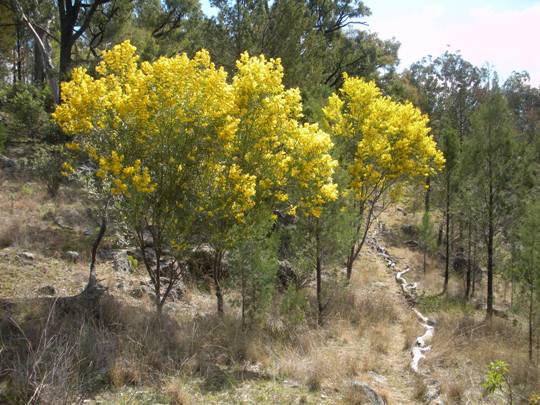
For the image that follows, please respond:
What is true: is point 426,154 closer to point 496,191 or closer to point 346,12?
point 496,191

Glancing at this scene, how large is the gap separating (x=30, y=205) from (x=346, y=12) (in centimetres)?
1983

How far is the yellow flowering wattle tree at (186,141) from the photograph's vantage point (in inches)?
240

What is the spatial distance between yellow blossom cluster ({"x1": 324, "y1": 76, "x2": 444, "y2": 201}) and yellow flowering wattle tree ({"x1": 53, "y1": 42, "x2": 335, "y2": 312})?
16.6 feet

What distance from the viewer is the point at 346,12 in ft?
83.5

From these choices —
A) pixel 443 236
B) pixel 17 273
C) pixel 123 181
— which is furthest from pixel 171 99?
pixel 443 236

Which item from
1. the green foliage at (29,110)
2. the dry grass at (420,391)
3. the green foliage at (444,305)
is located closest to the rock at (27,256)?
the green foliage at (29,110)

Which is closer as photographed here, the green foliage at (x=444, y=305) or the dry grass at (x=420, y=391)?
the dry grass at (x=420, y=391)

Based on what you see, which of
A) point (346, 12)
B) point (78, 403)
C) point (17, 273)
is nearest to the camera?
point (78, 403)

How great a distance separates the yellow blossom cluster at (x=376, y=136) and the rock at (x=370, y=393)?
6.82m

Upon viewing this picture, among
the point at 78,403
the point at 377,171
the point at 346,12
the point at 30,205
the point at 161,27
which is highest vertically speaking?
the point at 346,12

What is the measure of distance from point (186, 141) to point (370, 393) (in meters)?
4.07

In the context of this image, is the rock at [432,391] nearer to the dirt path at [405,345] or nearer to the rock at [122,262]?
the dirt path at [405,345]

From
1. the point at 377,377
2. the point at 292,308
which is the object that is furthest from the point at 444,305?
the point at 377,377

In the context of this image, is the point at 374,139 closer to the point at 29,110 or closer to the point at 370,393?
the point at 370,393
